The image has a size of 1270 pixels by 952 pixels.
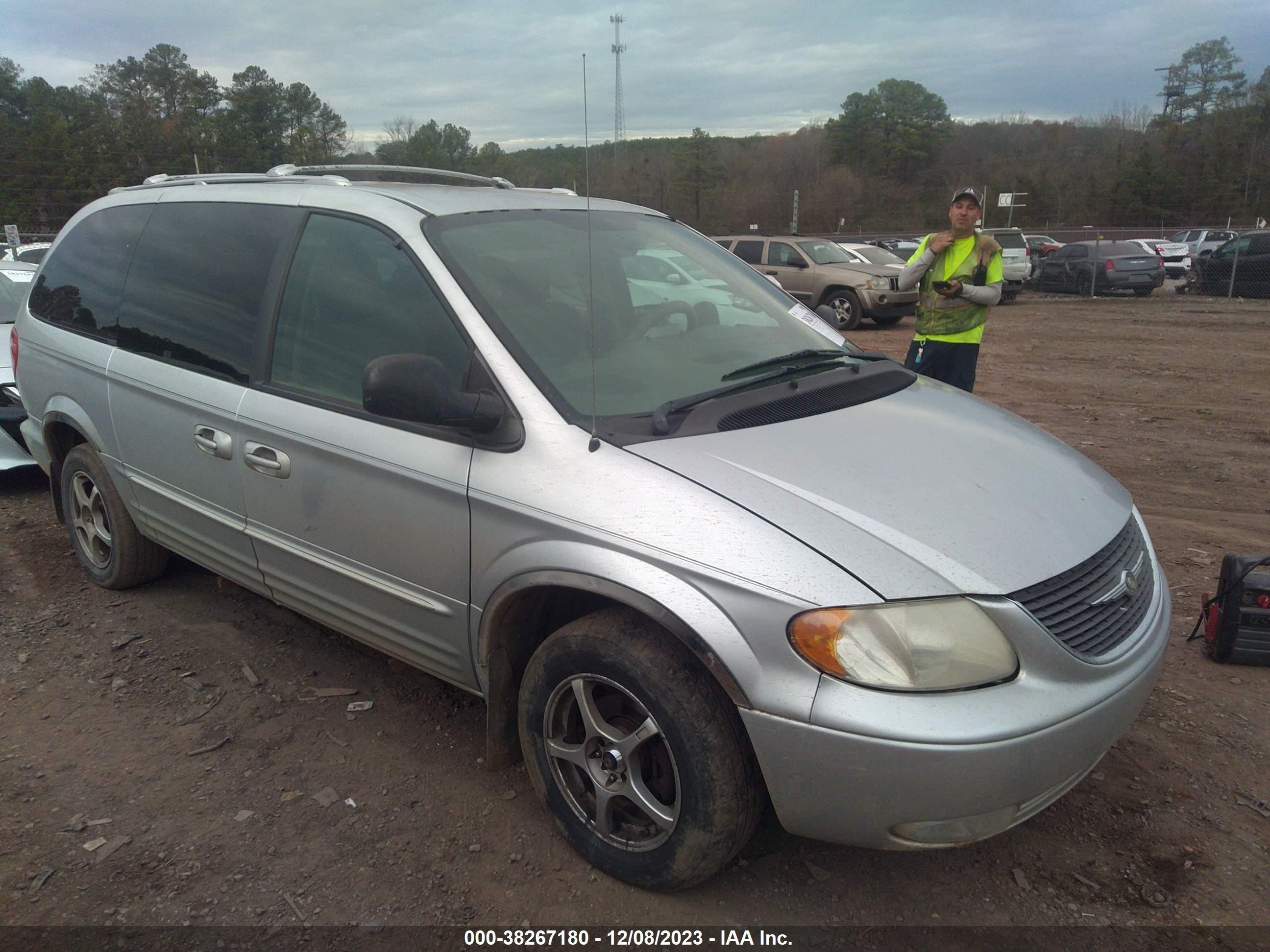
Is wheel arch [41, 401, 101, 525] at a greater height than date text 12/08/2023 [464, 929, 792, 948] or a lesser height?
greater

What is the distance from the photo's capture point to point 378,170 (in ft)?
12.1

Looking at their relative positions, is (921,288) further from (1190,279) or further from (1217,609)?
(1190,279)

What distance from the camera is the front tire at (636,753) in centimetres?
212

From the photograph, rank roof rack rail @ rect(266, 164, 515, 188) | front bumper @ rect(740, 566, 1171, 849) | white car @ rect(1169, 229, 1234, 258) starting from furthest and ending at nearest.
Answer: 1. white car @ rect(1169, 229, 1234, 258)
2. roof rack rail @ rect(266, 164, 515, 188)
3. front bumper @ rect(740, 566, 1171, 849)

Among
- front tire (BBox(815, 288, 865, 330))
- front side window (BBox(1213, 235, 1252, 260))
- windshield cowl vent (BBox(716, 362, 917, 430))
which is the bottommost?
front tire (BBox(815, 288, 865, 330))

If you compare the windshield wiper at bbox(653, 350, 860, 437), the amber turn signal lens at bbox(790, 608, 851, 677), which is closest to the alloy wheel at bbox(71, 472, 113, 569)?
the windshield wiper at bbox(653, 350, 860, 437)

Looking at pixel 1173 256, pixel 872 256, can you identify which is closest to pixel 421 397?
pixel 872 256

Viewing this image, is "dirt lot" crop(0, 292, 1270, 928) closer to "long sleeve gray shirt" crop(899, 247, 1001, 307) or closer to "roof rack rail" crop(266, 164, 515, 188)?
"long sleeve gray shirt" crop(899, 247, 1001, 307)

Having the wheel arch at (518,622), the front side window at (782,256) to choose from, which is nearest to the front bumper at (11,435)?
the wheel arch at (518,622)

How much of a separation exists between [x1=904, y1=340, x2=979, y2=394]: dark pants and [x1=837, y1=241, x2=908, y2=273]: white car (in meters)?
11.6

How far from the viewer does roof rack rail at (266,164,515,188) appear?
3.69 meters

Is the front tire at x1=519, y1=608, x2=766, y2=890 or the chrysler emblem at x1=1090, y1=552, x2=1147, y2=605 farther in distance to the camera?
the chrysler emblem at x1=1090, y1=552, x2=1147, y2=605

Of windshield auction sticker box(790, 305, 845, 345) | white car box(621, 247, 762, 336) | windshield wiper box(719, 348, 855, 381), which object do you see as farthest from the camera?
windshield auction sticker box(790, 305, 845, 345)

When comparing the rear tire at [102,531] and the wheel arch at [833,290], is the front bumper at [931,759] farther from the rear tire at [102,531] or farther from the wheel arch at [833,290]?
the wheel arch at [833,290]
